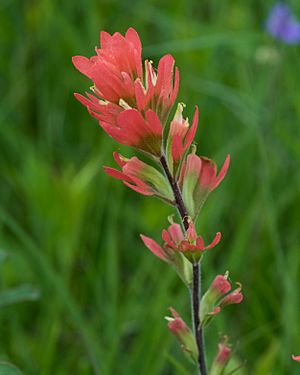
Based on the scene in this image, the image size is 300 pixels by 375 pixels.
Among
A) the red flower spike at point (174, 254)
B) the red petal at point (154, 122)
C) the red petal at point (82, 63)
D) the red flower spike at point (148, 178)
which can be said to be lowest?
the red flower spike at point (174, 254)

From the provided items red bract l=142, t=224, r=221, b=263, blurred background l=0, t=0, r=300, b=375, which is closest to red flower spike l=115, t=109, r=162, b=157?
red bract l=142, t=224, r=221, b=263

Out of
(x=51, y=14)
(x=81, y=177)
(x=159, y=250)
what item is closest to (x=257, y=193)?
(x=81, y=177)

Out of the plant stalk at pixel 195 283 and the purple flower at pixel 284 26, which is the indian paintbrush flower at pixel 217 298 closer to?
the plant stalk at pixel 195 283

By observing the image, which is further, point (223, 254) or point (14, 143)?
point (14, 143)

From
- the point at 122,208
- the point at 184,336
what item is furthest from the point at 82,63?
the point at 122,208

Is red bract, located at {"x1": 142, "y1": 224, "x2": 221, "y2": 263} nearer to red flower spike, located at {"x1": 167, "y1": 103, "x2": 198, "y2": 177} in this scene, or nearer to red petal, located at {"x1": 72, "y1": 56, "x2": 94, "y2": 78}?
red flower spike, located at {"x1": 167, "y1": 103, "x2": 198, "y2": 177}

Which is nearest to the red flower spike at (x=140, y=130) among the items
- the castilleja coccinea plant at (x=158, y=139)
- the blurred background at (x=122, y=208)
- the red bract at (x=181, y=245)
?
the castilleja coccinea plant at (x=158, y=139)

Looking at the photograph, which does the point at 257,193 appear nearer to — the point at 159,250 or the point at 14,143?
the point at 14,143
